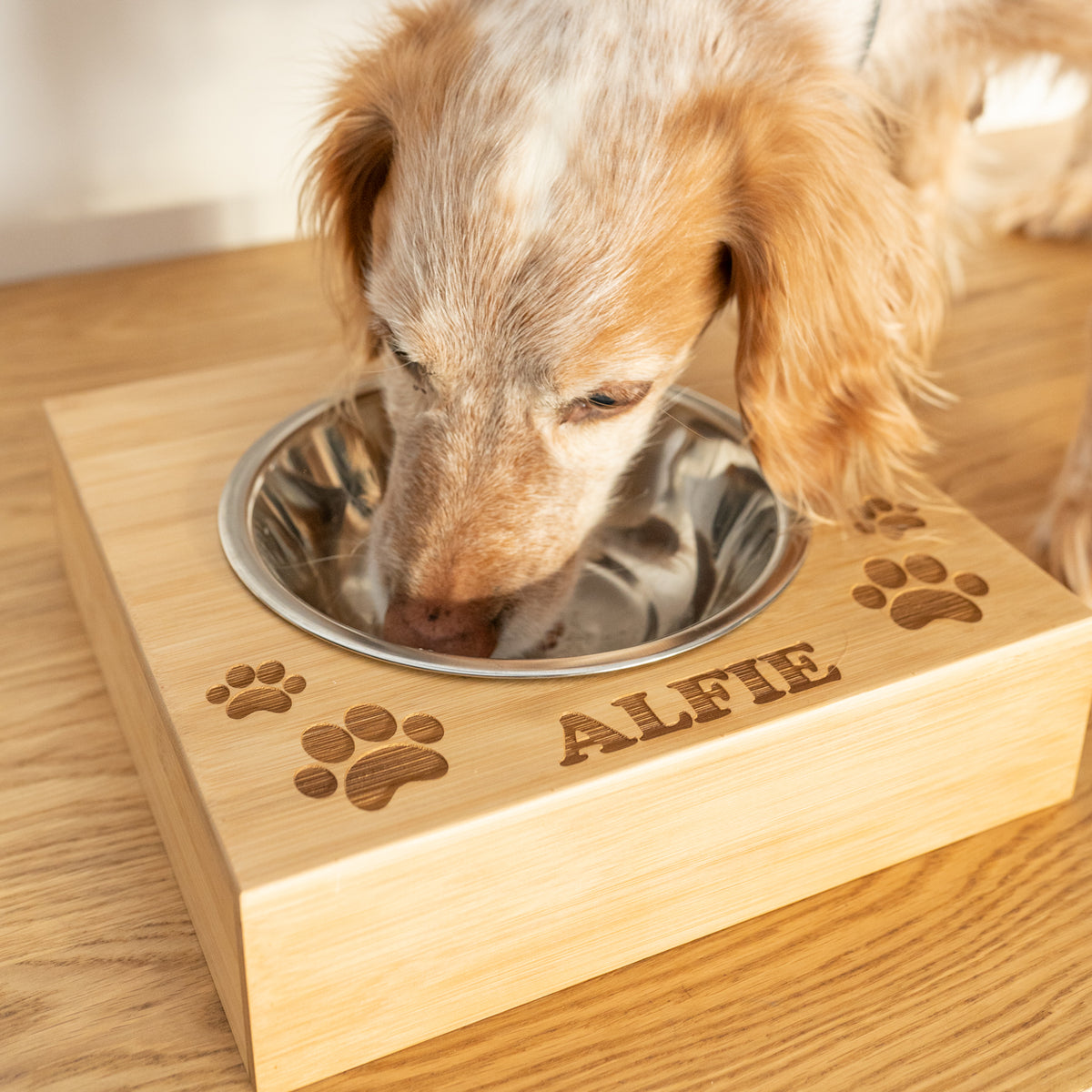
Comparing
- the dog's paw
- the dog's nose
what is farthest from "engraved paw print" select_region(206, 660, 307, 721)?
the dog's paw

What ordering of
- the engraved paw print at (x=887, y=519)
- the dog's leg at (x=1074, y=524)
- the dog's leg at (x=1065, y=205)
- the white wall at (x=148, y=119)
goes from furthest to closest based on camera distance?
the dog's leg at (x=1065, y=205)
the white wall at (x=148, y=119)
the dog's leg at (x=1074, y=524)
the engraved paw print at (x=887, y=519)

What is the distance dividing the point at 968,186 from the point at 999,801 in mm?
1194

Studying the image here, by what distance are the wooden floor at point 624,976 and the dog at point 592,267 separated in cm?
26

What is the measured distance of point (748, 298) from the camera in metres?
0.97

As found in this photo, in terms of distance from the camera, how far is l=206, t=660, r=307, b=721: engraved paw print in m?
0.77

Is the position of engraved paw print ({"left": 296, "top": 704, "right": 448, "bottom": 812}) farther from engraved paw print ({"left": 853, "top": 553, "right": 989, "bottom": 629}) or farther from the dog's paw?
the dog's paw

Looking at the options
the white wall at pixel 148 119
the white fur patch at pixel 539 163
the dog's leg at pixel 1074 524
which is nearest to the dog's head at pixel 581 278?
the white fur patch at pixel 539 163

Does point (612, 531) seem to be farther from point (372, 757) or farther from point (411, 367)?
point (372, 757)

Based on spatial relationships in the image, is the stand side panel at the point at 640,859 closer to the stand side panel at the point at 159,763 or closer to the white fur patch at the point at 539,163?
the stand side panel at the point at 159,763

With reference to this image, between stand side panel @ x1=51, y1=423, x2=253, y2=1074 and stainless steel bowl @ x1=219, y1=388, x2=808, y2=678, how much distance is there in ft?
0.34

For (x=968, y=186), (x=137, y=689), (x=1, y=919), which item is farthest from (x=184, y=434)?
(x=968, y=186)

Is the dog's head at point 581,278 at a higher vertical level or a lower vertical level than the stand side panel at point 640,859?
higher

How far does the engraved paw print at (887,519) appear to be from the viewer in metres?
0.97

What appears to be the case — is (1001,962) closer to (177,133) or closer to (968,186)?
(968,186)
